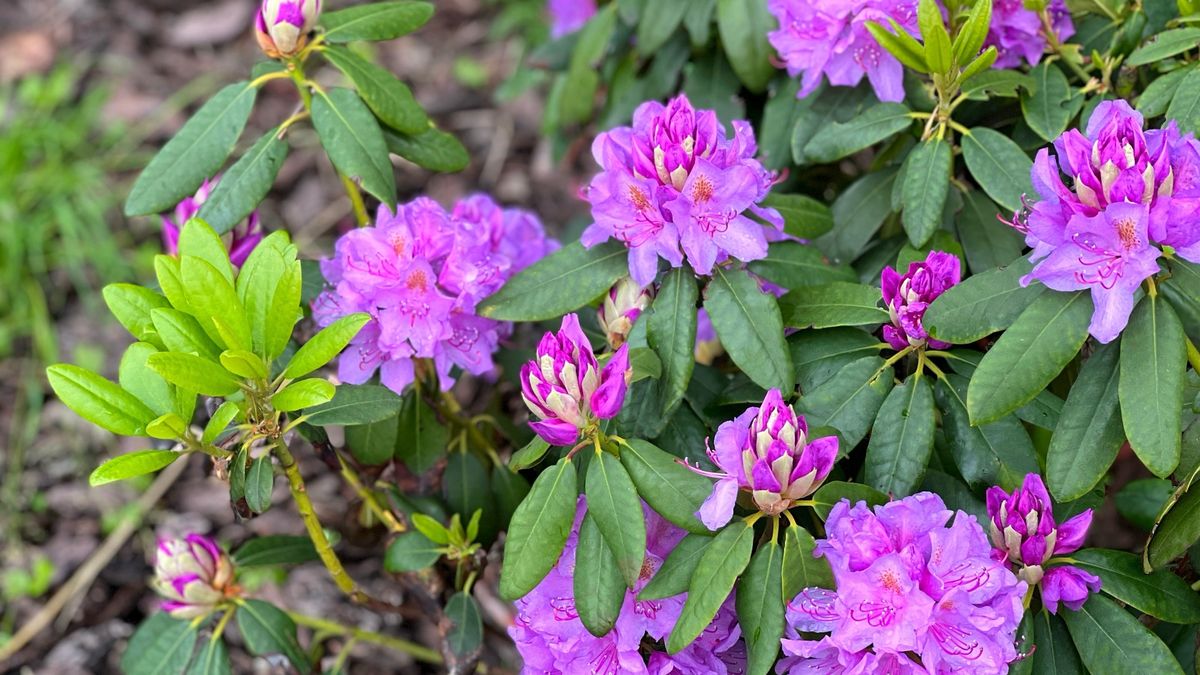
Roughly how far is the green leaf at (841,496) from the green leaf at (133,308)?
0.80m

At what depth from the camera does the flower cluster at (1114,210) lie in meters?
1.14

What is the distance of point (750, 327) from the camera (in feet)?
4.47

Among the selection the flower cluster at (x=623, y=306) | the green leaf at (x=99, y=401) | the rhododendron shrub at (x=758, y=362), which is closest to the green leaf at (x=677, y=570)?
the rhododendron shrub at (x=758, y=362)

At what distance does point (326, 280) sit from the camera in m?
1.60

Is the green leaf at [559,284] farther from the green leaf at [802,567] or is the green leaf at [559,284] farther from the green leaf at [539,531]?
the green leaf at [802,567]

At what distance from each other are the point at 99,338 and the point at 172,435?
167cm

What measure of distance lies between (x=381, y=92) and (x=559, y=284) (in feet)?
1.34

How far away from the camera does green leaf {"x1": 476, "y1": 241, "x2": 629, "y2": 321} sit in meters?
1.42

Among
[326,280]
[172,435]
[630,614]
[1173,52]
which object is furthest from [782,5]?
[172,435]

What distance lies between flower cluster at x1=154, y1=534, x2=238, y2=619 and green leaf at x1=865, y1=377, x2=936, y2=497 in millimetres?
947

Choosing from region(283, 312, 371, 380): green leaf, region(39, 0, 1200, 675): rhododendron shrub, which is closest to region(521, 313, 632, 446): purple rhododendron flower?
region(39, 0, 1200, 675): rhododendron shrub

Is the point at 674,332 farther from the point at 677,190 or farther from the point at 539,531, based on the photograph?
the point at 539,531

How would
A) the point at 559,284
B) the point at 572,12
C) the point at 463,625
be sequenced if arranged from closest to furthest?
the point at 559,284 < the point at 463,625 < the point at 572,12

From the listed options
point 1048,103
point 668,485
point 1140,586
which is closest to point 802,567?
point 668,485
